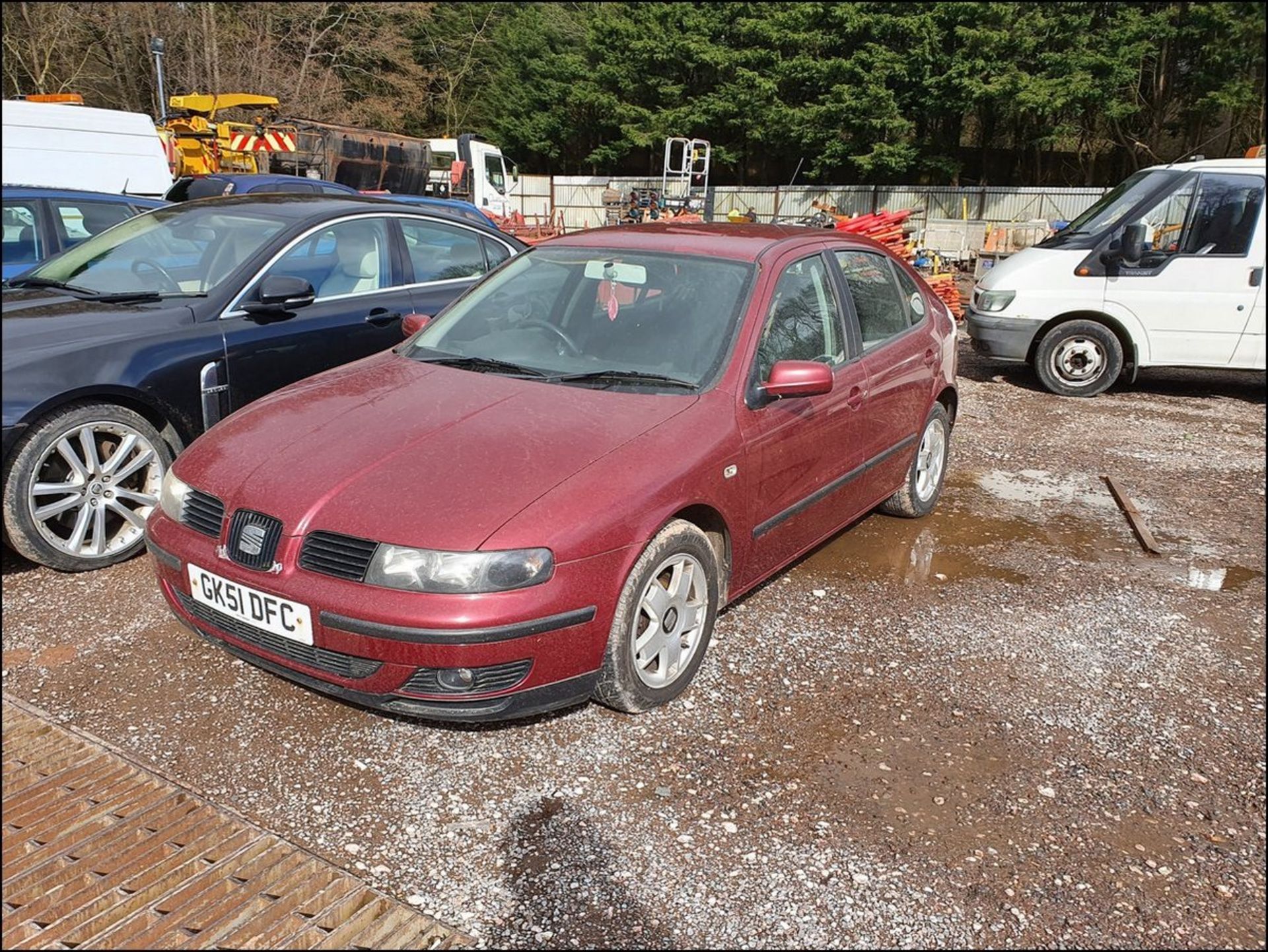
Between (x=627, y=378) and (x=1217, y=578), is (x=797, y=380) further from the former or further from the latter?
Answer: (x=1217, y=578)

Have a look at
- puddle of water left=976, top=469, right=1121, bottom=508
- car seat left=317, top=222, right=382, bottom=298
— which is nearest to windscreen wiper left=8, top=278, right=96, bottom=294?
car seat left=317, top=222, right=382, bottom=298

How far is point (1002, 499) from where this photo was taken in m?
5.67

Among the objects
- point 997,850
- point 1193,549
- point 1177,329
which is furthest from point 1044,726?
point 1177,329

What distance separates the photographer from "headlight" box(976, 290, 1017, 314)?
8586 millimetres

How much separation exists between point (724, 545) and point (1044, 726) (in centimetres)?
128

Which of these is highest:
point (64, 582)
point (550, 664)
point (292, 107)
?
point (292, 107)

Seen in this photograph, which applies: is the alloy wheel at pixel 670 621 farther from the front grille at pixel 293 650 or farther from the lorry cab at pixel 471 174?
the lorry cab at pixel 471 174

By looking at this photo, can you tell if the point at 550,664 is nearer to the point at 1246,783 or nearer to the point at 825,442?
the point at 825,442

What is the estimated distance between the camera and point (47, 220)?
262 inches

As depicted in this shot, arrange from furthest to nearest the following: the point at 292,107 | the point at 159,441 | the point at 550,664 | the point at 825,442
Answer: the point at 292,107, the point at 159,441, the point at 825,442, the point at 550,664

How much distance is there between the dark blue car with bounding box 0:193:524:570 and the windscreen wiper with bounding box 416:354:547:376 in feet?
4.29

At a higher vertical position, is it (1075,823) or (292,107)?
(292,107)

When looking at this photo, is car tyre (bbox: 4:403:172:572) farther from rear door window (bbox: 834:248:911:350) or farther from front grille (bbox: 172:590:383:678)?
rear door window (bbox: 834:248:911:350)

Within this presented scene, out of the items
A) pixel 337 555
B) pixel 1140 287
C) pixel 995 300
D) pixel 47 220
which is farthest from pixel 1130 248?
pixel 47 220
